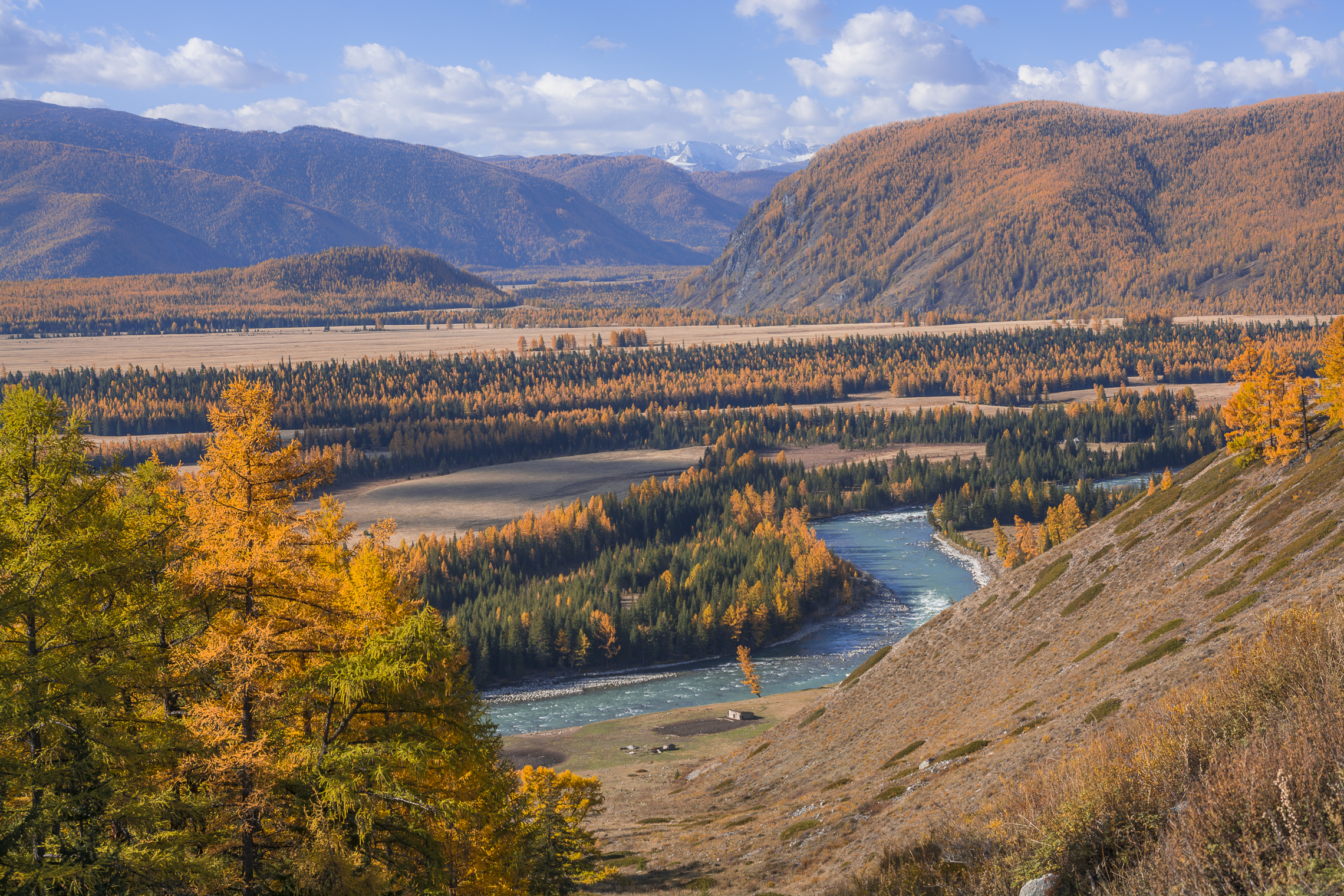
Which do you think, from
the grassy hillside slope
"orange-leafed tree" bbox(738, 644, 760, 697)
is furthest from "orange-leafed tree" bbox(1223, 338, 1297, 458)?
"orange-leafed tree" bbox(738, 644, 760, 697)

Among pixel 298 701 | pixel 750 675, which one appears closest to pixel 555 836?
pixel 298 701

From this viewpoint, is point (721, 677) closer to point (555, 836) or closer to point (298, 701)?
point (555, 836)

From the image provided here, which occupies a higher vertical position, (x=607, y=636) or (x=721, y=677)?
(x=607, y=636)

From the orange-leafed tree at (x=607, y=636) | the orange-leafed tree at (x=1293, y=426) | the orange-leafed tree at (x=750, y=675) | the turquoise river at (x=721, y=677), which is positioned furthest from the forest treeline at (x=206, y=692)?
the orange-leafed tree at (x=607, y=636)

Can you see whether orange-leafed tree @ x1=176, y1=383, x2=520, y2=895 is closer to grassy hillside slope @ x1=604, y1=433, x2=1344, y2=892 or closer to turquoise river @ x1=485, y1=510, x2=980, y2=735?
grassy hillside slope @ x1=604, y1=433, x2=1344, y2=892

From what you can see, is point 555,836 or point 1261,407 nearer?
point 555,836

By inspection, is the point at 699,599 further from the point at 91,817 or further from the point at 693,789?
the point at 91,817
